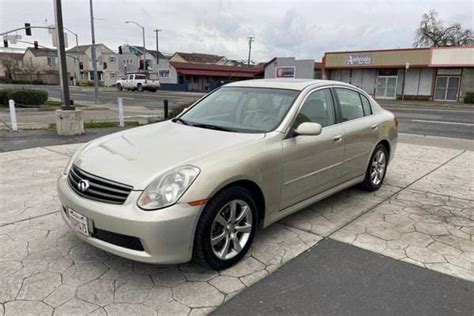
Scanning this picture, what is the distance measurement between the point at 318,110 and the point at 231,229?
179 centimetres

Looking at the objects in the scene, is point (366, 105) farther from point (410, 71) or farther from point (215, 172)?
point (410, 71)

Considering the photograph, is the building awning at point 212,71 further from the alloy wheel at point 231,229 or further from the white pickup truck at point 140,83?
the alloy wheel at point 231,229

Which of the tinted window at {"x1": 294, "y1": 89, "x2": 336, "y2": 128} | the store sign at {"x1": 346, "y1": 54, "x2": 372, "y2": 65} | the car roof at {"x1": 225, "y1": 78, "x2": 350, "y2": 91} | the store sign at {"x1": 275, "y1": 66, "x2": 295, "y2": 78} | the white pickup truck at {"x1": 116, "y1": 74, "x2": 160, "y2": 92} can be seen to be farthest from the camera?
the store sign at {"x1": 275, "y1": 66, "x2": 295, "y2": 78}

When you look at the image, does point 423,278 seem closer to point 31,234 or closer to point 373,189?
point 373,189

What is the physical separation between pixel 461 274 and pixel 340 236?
1.10m

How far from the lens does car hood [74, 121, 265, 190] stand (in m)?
2.85

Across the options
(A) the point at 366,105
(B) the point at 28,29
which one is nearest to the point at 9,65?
(B) the point at 28,29

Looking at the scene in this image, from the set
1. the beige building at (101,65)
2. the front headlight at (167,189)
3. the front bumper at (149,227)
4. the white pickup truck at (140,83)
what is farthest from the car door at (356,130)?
the beige building at (101,65)

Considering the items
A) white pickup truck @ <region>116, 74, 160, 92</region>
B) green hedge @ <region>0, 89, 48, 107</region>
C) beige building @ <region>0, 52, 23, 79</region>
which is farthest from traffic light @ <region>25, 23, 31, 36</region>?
beige building @ <region>0, 52, 23, 79</region>

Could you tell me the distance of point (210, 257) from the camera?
9.75 ft

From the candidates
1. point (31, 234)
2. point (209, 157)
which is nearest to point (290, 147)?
point (209, 157)

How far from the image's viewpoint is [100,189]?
A: 9.36 ft

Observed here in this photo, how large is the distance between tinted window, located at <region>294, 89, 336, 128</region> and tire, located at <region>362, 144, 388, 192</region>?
4.06 ft

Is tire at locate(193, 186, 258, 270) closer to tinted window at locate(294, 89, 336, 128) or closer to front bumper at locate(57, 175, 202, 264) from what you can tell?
front bumper at locate(57, 175, 202, 264)
